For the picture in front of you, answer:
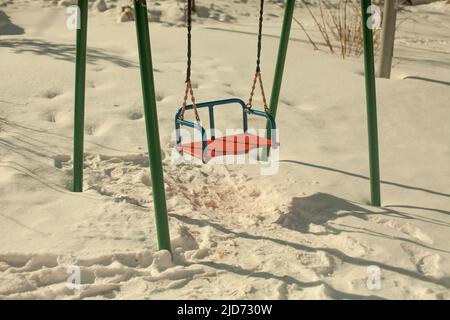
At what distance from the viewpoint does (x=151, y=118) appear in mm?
2244

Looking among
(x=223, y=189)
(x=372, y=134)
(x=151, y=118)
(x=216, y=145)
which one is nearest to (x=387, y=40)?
(x=372, y=134)

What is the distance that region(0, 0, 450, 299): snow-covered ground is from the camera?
7.25ft

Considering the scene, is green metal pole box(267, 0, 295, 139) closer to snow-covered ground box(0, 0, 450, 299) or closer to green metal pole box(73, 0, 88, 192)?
snow-covered ground box(0, 0, 450, 299)

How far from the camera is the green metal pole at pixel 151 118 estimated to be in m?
2.17

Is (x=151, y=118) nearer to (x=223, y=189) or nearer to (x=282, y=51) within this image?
(x=223, y=189)

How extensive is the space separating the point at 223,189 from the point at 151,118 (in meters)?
0.83

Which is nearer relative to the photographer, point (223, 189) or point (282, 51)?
point (223, 189)

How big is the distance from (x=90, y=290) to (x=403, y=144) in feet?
6.70

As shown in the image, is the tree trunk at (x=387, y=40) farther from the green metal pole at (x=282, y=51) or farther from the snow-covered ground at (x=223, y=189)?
the green metal pole at (x=282, y=51)

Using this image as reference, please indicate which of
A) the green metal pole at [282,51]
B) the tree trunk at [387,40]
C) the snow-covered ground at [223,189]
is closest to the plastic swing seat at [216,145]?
the snow-covered ground at [223,189]

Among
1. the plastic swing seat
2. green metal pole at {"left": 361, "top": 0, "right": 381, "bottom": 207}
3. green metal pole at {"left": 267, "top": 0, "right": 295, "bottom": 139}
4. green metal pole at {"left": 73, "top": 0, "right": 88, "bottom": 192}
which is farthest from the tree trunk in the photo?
green metal pole at {"left": 73, "top": 0, "right": 88, "bottom": 192}

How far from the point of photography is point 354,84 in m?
4.48

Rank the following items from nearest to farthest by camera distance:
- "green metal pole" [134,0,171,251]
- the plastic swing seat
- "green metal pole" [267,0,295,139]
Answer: "green metal pole" [134,0,171,251] < the plastic swing seat < "green metal pole" [267,0,295,139]

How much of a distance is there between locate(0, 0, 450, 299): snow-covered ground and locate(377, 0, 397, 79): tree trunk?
0.16 metres
